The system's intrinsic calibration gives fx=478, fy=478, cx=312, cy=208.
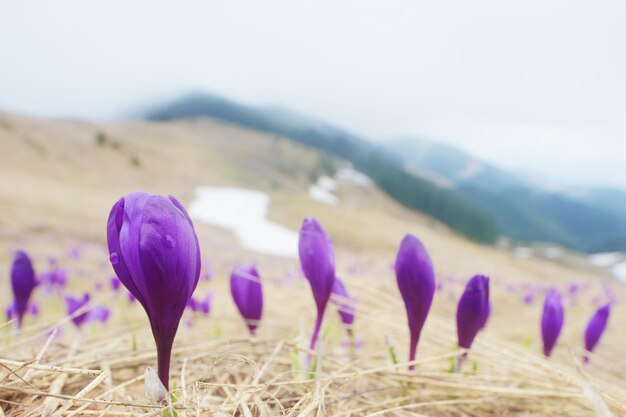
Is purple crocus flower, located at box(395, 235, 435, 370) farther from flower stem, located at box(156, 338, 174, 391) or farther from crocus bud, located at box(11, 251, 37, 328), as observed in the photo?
crocus bud, located at box(11, 251, 37, 328)

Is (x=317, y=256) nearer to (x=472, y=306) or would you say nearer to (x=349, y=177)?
(x=472, y=306)

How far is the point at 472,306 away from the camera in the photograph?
107cm

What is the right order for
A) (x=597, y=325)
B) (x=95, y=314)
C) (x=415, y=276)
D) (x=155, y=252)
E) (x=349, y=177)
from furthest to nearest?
1. (x=349, y=177)
2. (x=95, y=314)
3. (x=597, y=325)
4. (x=415, y=276)
5. (x=155, y=252)

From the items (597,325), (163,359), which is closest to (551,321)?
(597,325)

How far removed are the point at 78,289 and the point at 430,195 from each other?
7508 centimetres

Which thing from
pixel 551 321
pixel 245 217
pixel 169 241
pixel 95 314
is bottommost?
pixel 245 217

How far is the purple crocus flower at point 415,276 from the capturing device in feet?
3.34

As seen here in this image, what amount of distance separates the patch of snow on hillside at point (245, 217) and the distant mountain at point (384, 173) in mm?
42157

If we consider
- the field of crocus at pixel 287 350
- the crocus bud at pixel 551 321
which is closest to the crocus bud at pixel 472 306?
the field of crocus at pixel 287 350

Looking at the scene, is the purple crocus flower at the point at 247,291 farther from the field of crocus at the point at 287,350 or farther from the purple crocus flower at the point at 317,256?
the purple crocus flower at the point at 317,256

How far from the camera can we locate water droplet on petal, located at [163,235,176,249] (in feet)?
2.43

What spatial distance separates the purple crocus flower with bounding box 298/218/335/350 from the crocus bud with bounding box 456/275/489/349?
0.31 metres

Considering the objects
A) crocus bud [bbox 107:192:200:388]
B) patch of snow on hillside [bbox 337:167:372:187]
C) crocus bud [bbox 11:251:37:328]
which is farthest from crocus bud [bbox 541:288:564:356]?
patch of snow on hillside [bbox 337:167:372:187]

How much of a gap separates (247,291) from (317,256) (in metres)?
0.35
